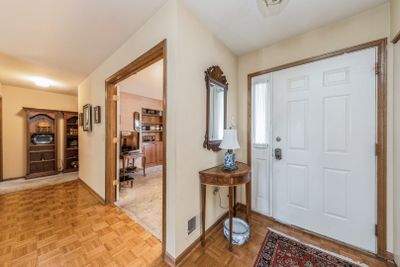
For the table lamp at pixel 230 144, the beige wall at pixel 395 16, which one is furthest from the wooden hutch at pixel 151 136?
the beige wall at pixel 395 16

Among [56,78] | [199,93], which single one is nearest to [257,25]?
[199,93]

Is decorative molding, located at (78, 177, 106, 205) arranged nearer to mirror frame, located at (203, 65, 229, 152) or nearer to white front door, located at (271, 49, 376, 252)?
mirror frame, located at (203, 65, 229, 152)

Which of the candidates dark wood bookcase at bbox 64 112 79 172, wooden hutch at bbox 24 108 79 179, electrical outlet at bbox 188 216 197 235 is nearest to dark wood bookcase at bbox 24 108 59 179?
wooden hutch at bbox 24 108 79 179

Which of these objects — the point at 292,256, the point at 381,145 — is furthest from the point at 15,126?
the point at 381,145

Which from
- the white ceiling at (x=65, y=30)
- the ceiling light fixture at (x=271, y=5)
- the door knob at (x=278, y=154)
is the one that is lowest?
the door knob at (x=278, y=154)

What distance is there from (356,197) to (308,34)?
1881 millimetres

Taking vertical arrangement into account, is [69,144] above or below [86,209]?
→ above

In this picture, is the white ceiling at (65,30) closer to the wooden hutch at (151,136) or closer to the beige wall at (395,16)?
the beige wall at (395,16)

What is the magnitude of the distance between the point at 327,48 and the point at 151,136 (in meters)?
5.13

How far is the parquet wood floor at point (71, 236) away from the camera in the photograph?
1484 millimetres

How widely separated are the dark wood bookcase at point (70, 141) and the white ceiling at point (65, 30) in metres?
1.81

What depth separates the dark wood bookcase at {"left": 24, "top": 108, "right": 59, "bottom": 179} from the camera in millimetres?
4012

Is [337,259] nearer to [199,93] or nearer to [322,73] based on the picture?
[322,73]

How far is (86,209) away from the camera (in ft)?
8.05
